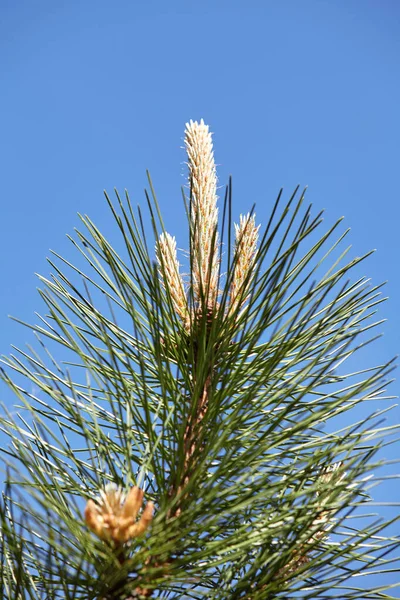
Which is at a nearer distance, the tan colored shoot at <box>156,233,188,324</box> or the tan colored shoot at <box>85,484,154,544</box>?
the tan colored shoot at <box>85,484,154,544</box>

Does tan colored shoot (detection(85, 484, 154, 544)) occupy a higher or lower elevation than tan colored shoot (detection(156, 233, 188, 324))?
lower

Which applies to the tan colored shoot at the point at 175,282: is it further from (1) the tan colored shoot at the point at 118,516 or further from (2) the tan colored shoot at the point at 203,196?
(1) the tan colored shoot at the point at 118,516

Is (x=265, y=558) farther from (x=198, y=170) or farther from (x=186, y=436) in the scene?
(x=198, y=170)

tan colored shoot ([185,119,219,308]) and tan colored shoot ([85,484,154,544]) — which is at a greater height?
tan colored shoot ([185,119,219,308])

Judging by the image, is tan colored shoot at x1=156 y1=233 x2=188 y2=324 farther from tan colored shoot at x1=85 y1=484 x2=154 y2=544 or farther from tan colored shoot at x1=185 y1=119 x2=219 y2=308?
tan colored shoot at x1=85 y1=484 x2=154 y2=544

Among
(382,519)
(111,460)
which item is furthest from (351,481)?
(111,460)

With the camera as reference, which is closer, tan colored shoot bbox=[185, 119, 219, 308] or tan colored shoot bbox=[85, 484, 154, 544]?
tan colored shoot bbox=[85, 484, 154, 544]

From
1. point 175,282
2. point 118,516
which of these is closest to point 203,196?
point 175,282

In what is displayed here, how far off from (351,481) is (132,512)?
36cm

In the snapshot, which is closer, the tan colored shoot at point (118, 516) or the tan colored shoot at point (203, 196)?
the tan colored shoot at point (118, 516)

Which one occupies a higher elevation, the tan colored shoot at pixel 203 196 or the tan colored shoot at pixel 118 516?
the tan colored shoot at pixel 203 196

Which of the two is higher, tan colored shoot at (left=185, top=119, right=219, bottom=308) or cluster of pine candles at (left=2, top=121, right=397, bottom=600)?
tan colored shoot at (left=185, top=119, right=219, bottom=308)

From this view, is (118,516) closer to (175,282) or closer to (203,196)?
(175,282)

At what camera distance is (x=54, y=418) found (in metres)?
1.33
